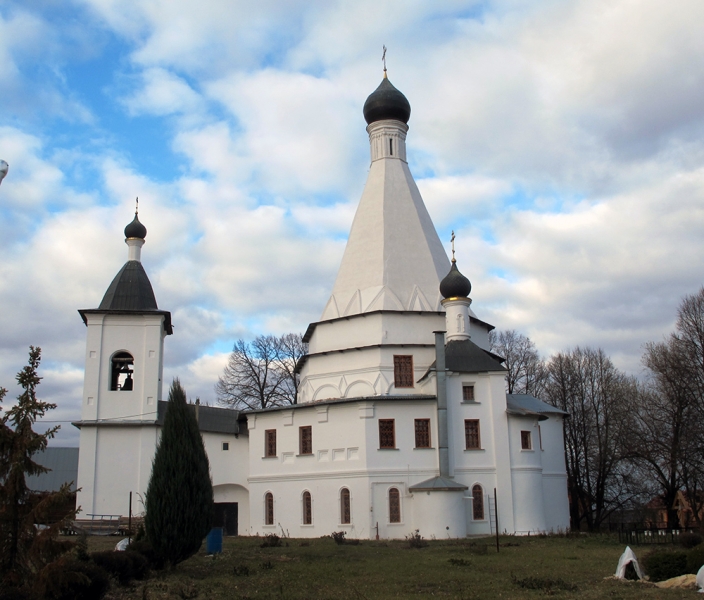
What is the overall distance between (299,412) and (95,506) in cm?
850

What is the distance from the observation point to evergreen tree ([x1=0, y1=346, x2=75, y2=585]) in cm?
941

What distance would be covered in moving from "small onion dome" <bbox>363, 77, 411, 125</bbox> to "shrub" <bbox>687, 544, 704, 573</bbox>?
23.7 meters

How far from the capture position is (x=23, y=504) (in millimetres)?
9664

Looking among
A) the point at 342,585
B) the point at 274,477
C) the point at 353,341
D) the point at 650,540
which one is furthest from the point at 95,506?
the point at 650,540

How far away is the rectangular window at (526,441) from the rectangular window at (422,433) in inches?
139

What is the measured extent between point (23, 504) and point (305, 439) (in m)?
18.1

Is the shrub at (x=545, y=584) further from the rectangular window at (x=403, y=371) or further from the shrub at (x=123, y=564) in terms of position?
the rectangular window at (x=403, y=371)

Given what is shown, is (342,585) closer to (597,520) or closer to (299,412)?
(299,412)

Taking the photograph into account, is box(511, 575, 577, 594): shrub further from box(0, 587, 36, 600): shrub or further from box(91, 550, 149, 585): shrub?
box(0, 587, 36, 600): shrub

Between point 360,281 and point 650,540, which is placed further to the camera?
point 360,281

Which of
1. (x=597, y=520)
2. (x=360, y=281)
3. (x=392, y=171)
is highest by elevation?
(x=392, y=171)

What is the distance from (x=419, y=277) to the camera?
95.0 feet

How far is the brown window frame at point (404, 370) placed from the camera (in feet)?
89.6

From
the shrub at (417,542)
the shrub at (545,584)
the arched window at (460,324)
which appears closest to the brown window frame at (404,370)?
the arched window at (460,324)
